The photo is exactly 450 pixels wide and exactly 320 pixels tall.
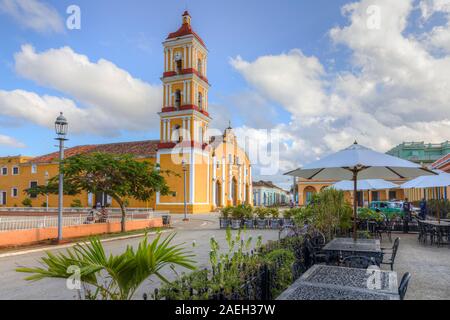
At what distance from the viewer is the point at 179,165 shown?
35156 mm

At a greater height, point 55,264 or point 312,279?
point 55,264

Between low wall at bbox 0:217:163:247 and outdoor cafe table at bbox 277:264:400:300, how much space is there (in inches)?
431

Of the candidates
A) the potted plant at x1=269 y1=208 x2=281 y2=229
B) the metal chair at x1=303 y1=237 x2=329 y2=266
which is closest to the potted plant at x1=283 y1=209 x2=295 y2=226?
the potted plant at x1=269 y1=208 x2=281 y2=229

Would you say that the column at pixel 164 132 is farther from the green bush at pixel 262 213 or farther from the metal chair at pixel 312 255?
the metal chair at pixel 312 255

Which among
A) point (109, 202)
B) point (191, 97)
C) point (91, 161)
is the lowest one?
point (109, 202)

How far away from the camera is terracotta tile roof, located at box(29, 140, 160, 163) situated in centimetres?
3881

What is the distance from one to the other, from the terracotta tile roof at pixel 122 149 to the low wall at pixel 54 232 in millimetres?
21065

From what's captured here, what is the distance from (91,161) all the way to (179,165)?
20786 mm

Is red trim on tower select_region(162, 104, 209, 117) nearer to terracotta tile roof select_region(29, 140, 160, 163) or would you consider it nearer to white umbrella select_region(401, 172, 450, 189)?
terracotta tile roof select_region(29, 140, 160, 163)

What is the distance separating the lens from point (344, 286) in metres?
3.81

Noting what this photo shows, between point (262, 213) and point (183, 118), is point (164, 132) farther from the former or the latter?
point (262, 213)

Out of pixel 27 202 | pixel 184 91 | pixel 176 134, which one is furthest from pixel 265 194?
pixel 27 202
